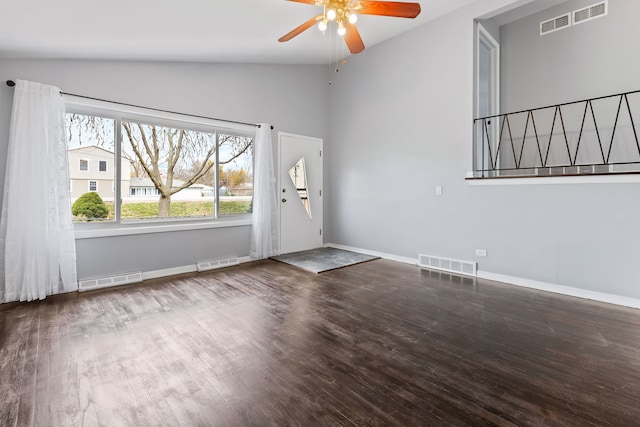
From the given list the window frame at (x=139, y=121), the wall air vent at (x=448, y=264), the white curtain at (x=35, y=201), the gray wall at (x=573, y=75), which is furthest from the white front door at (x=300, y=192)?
the gray wall at (x=573, y=75)

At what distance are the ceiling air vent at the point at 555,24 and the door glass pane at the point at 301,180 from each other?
397 centimetres

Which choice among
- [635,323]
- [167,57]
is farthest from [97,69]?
[635,323]

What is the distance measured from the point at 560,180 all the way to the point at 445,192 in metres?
1.28

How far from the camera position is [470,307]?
114 inches

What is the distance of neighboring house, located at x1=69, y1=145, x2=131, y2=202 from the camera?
3.49m

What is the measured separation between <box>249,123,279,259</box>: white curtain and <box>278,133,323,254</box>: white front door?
36 cm

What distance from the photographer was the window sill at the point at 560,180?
2891mm

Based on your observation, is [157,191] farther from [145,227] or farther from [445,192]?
[445,192]

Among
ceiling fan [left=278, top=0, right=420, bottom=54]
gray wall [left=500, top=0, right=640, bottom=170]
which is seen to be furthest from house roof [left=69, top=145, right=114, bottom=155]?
gray wall [left=500, top=0, right=640, bottom=170]

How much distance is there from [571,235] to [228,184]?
4.49 meters

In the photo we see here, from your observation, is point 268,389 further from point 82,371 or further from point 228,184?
point 228,184

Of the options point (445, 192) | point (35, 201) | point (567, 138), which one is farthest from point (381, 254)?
point (35, 201)

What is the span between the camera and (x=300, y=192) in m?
5.58

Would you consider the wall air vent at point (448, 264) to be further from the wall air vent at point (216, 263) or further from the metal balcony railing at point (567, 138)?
the wall air vent at point (216, 263)
